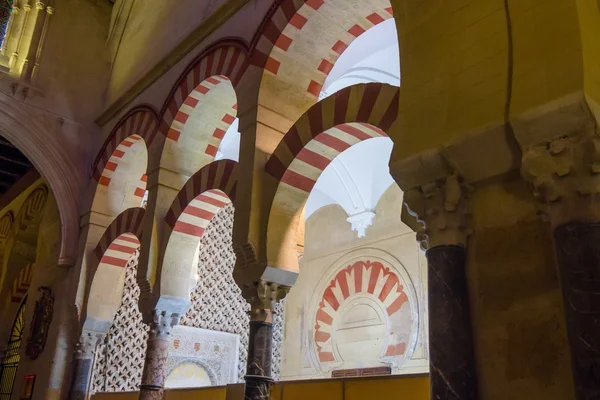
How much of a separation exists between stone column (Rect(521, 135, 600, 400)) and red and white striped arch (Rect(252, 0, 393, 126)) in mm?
2397

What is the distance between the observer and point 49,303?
22.1 feet

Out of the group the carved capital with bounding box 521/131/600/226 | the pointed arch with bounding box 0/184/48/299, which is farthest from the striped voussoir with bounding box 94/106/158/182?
the carved capital with bounding box 521/131/600/226

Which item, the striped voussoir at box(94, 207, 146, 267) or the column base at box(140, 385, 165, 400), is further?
the striped voussoir at box(94, 207, 146, 267)

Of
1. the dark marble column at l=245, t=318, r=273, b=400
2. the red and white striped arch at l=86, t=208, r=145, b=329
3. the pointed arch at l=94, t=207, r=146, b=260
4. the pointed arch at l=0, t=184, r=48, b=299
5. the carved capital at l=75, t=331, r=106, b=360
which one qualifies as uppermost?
the pointed arch at l=0, t=184, r=48, b=299

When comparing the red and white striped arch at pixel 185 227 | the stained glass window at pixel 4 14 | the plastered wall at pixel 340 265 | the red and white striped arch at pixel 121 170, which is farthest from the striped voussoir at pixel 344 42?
the stained glass window at pixel 4 14

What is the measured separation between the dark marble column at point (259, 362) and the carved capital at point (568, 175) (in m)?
2.28

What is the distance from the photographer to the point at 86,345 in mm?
5848

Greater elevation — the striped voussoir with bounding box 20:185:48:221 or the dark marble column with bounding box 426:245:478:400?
the striped voussoir with bounding box 20:185:48:221

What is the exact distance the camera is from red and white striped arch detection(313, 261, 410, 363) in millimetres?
7184

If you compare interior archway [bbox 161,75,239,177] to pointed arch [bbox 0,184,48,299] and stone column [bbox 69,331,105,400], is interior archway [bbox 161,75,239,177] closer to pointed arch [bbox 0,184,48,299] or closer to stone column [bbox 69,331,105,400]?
stone column [bbox 69,331,105,400]

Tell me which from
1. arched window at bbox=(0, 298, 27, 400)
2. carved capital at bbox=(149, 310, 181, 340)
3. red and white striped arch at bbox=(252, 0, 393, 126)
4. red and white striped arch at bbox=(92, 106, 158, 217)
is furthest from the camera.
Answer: arched window at bbox=(0, 298, 27, 400)

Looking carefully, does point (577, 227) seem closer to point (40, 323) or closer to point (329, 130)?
point (329, 130)

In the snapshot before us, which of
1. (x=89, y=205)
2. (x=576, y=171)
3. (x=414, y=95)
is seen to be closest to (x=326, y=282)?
(x=89, y=205)

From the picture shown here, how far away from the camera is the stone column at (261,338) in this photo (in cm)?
374
